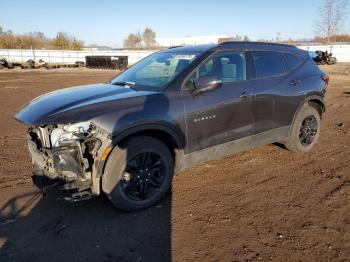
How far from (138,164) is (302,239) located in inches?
75.1

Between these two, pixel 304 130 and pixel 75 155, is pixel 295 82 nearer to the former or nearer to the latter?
pixel 304 130

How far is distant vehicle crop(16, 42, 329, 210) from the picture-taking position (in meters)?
3.53

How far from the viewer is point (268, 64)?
5.08 meters

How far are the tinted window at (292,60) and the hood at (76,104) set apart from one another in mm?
2655

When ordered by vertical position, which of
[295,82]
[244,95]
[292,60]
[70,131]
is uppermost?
[292,60]

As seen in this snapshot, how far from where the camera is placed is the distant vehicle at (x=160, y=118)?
3.53 meters

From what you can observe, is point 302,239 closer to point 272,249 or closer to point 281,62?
point 272,249

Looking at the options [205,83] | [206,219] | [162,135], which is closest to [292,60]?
[205,83]

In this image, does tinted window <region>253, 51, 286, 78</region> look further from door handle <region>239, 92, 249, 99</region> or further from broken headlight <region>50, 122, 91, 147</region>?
broken headlight <region>50, 122, 91, 147</region>

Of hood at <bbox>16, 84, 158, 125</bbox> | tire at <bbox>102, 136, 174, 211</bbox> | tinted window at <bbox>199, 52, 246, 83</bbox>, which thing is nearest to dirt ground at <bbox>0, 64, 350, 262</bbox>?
tire at <bbox>102, 136, 174, 211</bbox>

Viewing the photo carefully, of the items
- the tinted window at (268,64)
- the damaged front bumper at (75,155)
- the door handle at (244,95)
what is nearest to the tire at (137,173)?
the damaged front bumper at (75,155)

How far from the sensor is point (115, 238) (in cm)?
340

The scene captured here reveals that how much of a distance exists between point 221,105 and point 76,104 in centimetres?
181

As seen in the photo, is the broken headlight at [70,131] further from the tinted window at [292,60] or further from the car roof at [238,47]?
the tinted window at [292,60]
